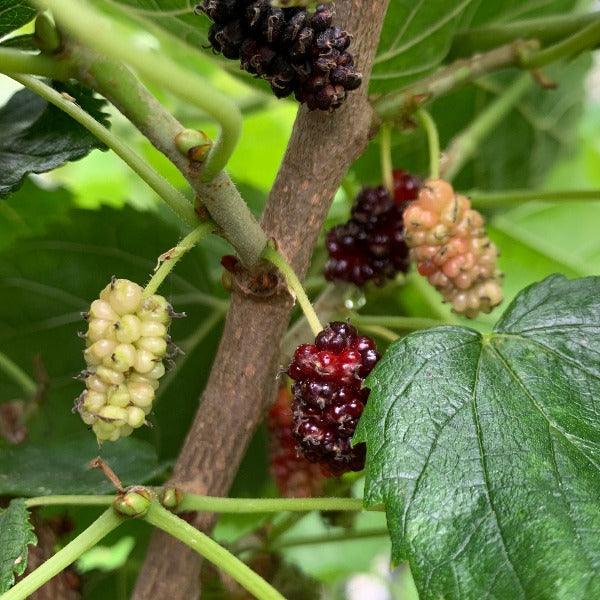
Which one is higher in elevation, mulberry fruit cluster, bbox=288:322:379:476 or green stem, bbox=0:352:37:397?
mulberry fruit cluster, bbox=288:322:379:476

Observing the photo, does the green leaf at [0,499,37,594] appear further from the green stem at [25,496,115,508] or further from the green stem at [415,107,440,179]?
the green stem at [415,107,440,179]

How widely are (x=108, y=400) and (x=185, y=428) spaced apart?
42 centimetres

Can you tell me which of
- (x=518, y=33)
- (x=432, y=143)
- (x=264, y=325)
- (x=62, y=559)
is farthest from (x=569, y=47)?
(x=62, y=559)

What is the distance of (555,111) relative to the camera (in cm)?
128

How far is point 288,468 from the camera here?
90 centimetres

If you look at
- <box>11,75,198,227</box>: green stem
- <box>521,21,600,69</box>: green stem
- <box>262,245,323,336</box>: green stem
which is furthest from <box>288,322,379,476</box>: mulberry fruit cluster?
<box>521,21,600,69</box>: green stem

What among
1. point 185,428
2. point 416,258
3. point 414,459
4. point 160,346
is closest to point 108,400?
point 160,346

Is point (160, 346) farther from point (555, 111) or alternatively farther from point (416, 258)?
point (555, 111)

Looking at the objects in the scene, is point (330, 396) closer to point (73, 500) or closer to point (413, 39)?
point (73, 500)

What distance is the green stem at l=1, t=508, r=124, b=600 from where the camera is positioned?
54 centimetres

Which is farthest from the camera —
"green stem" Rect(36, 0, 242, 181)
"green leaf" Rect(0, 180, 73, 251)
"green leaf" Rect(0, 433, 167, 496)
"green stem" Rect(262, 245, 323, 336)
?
"green leaf" Rect(0, 180, 73, 251)

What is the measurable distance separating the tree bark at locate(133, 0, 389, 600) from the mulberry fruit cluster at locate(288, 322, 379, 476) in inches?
3.5

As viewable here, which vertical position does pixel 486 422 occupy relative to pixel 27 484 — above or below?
above

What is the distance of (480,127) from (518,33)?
14 centimetres
